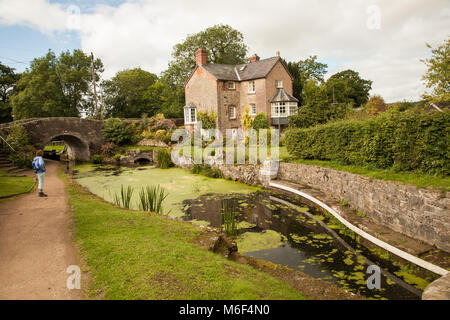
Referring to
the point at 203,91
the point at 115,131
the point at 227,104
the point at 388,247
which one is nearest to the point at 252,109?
the point at 227,104

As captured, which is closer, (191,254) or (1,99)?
(191,254)

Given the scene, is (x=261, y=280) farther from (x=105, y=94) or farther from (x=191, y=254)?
(x=105, y=94)

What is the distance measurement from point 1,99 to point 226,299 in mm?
54999

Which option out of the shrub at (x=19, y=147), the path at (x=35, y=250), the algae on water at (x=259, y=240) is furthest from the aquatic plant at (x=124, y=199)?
the shrub at (x=19, y=147)

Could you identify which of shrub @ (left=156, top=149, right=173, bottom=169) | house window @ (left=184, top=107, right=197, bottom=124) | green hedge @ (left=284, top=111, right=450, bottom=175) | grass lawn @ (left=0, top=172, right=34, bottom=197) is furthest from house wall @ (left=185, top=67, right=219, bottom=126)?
grass lawn @ (left=0, top=172, right=34, bottom=197)

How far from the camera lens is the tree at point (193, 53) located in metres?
40.1

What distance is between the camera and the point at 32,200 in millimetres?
9266

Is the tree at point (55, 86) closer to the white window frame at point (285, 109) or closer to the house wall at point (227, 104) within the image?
the house wall at point (227, 104)

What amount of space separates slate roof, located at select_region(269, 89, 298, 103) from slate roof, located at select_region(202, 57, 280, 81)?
2.42 metres

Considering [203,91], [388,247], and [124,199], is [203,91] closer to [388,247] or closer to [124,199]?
[124,199]

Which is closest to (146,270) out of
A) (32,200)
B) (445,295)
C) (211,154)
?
(445,295)

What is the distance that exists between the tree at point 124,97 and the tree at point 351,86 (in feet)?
109

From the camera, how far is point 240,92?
3061 centimetres

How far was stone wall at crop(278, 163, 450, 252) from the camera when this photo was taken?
20.1 feet
